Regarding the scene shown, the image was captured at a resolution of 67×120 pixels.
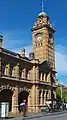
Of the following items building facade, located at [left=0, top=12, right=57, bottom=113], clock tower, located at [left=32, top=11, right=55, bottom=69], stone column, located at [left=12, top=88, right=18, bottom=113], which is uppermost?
clock tower, located at [left=32, top=11, right=55, bottom=69]

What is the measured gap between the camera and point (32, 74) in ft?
185

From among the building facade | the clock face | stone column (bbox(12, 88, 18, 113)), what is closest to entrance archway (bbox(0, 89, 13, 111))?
the building facade

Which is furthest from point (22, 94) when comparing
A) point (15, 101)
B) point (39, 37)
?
point (39, 37)

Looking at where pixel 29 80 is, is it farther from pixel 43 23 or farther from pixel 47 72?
pixel 43 23

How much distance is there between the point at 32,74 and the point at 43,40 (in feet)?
58.9

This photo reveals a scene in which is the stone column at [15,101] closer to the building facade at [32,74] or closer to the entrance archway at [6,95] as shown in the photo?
the building facade at [32,74]

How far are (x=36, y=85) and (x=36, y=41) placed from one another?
20768 millimetres

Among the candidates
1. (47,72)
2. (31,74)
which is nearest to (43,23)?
(47,72)

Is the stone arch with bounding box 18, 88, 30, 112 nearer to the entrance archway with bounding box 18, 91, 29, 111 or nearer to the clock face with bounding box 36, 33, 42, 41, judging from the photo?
the entrance archway with bounding box 18, 91, 29, 111

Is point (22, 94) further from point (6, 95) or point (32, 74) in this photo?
point (6, 95)

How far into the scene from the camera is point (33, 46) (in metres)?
73.9

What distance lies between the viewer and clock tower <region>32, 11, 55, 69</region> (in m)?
71.4

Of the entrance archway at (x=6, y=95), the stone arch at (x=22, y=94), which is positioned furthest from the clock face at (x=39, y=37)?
the entrance archway at (x=6, y=95)

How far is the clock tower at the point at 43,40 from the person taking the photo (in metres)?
71.4
